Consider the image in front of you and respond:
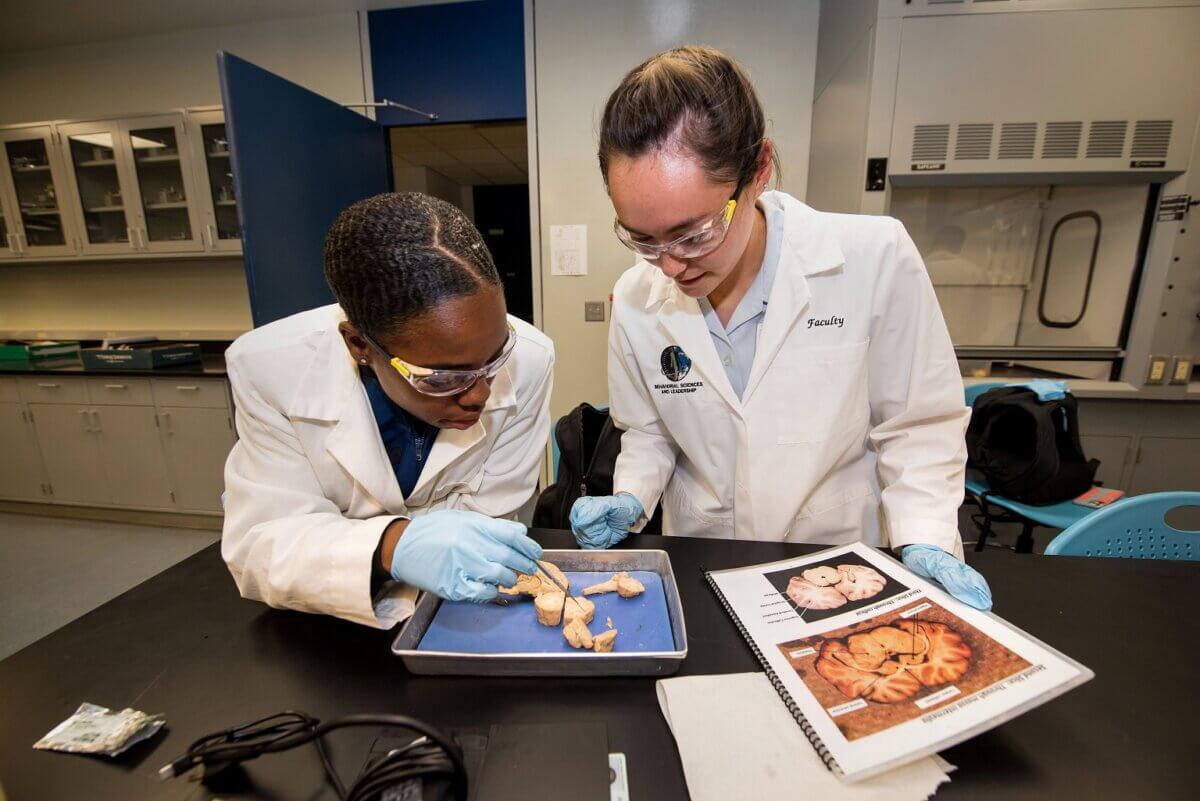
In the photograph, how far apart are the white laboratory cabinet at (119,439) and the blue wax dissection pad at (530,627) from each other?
280 cm

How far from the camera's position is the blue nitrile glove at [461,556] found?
27.4 inches

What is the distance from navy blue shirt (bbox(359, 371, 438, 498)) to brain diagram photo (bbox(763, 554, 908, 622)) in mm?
657

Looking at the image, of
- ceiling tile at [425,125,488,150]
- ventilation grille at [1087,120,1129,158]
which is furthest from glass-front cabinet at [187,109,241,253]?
ventilation grille at [1087,120,1129,158]

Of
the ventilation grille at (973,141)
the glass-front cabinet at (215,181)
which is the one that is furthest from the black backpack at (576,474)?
the glass-front cabinet at (215,181)

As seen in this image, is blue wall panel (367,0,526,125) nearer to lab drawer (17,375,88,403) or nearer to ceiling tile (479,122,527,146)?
ceiling tile (479,122,527,146)

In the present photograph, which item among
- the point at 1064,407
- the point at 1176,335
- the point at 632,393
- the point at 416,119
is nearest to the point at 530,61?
the point at 416,119

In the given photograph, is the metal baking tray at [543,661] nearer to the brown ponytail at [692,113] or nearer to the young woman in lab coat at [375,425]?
the young woman in lab coat at [375,425]

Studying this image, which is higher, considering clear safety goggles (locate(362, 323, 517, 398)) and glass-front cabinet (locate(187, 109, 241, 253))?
glass-front cabinet (locate(187, 109, 241, 253))

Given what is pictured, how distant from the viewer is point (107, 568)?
2604 mm

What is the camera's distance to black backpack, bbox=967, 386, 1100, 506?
1727mm

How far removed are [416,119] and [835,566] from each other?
3.15 m

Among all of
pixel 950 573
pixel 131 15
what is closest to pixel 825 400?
pixel 950 573

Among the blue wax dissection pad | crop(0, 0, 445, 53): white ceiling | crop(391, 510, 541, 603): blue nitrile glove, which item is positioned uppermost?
crop(0, 0, 445, 53): white ceiling

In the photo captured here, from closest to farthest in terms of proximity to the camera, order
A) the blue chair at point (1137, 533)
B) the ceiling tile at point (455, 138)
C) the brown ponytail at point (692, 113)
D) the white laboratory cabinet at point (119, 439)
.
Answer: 1. the brown ponytail at point (692, 113)
2. the blue chair at point (1137, 533)
3. the white laboratory cabinet at point (119, 439)
4. the ceiling tile at point (455, 138)
